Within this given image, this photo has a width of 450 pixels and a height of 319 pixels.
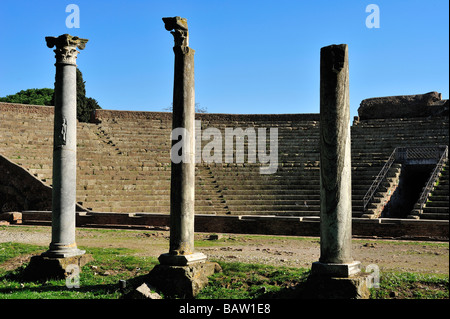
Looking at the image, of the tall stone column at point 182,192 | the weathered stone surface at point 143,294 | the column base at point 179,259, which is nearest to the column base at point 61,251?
the tall stone column at point 182,192

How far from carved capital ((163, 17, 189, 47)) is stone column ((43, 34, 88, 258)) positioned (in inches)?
81.2

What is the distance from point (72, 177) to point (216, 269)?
2.98 m

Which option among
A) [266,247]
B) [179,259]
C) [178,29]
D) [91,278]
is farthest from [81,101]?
[179,259]

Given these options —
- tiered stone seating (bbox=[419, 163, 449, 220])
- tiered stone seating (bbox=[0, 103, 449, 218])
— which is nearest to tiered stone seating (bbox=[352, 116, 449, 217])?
tiered stone seating (bbox=[0, 103, 449, 218])

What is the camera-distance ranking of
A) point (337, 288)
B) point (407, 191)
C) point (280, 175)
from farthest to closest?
point (280, 175), point (407, 191), point (337, 288)

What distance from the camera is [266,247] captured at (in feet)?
38.9

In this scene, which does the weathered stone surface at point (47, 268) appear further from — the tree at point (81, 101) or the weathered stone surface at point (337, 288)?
the tree at point (81, 101)

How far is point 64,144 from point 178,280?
3261 mm

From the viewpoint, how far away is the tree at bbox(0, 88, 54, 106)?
51.4 m

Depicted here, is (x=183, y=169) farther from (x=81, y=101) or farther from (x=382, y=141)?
(x=81, y=101)
